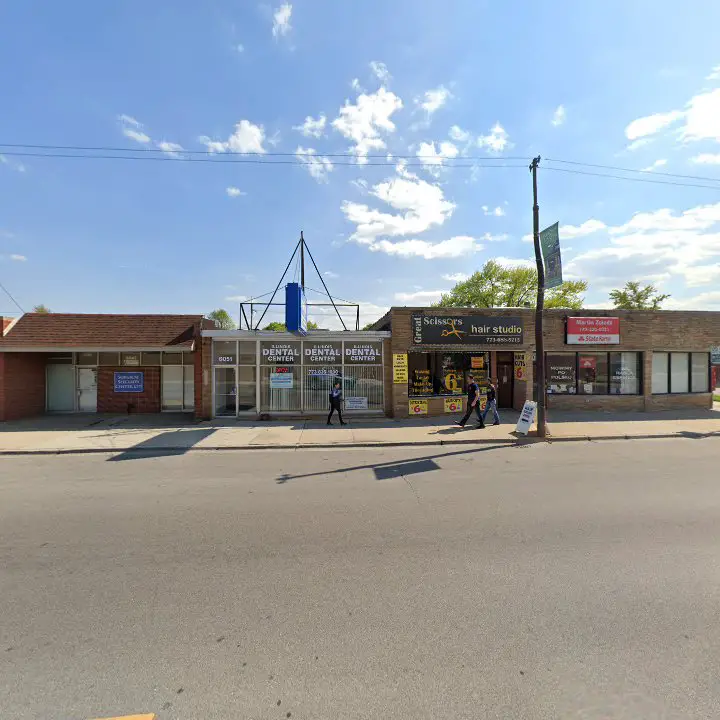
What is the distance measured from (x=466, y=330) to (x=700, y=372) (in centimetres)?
1129

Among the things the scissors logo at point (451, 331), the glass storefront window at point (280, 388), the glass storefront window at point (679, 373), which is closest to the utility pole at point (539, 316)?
the scissors logo at point (451, 331)

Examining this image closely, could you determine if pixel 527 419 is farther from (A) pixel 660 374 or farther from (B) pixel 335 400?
(A) pixel 660 374

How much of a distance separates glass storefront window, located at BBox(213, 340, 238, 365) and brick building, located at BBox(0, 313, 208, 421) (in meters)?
0.66

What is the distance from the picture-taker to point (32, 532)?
15.4 feet

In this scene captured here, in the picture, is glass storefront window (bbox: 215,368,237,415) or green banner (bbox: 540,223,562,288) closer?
green banner (bbox: 540,223,562,288)

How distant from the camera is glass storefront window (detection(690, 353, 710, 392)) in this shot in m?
16.5

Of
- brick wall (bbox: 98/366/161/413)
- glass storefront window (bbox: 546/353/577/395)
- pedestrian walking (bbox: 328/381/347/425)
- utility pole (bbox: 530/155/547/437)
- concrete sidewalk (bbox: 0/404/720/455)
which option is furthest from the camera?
brick wall (bbox: 98/366/161/413)

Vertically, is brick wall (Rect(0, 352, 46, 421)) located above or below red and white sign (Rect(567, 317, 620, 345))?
below

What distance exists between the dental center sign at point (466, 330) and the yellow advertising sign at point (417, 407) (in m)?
2.30

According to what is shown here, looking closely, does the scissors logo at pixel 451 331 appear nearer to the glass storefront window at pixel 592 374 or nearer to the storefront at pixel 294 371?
the storefront at pixel 294 371

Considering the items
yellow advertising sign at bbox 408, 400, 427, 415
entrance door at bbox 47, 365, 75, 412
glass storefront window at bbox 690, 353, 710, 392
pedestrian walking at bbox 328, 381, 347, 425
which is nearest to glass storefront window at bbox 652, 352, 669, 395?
glass storefront window at bbox 690, 353, 710, 392

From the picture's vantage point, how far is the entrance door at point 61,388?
16.1 metres

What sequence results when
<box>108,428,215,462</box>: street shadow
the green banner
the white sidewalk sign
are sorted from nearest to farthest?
<box>108,428,215,462</box>: street shadow → the green banner → the white sidewalk sign

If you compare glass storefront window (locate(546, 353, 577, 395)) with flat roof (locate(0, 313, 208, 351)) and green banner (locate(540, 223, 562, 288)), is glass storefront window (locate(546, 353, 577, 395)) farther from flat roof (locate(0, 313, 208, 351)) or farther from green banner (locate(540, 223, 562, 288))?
flat roof (locate(0, 313, 208, 351))
